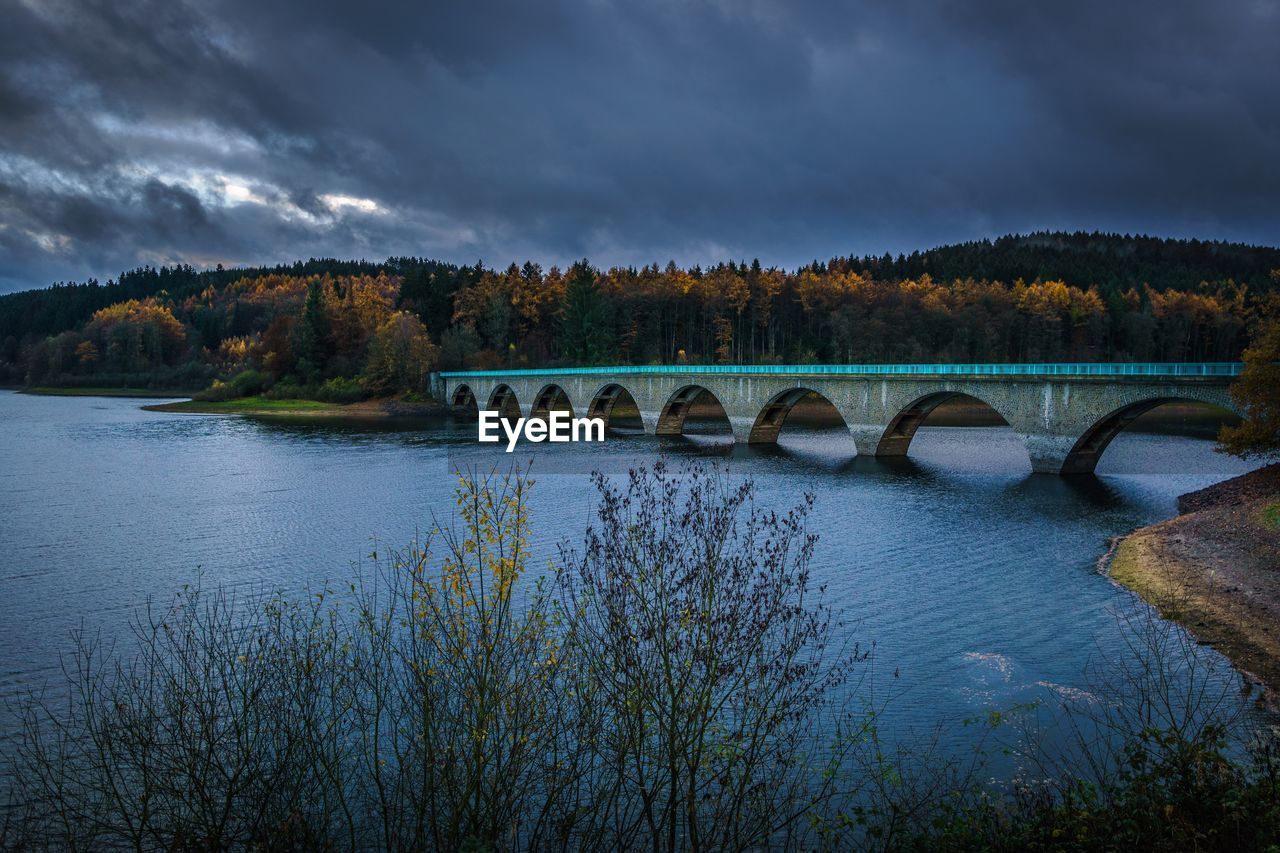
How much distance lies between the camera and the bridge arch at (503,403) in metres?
91.9

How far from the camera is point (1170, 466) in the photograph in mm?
46781

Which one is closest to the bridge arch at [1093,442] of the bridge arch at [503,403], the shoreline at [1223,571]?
the shoreline at [1223,571]

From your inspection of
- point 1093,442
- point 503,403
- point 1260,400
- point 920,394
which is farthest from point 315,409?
point 1260,400

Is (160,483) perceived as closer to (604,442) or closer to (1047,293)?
(604,442)

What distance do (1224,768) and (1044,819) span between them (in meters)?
3.11

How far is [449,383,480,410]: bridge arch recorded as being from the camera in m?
98.6

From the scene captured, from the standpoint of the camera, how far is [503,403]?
94.8 m

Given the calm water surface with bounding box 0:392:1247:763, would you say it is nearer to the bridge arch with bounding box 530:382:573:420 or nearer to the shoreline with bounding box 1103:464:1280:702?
the shoreline with bounding box 1103:464:1280:702

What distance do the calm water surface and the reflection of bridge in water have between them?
7.31ft

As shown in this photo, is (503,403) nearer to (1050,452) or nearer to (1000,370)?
(1000,370)

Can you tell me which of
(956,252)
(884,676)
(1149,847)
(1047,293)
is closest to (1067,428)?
(884,676)

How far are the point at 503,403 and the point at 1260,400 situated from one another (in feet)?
241

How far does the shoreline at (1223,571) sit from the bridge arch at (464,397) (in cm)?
7765

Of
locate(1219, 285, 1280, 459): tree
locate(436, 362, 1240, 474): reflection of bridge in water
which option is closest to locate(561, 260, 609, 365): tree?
locate(436, 362, 1240, 474): reflection of bridge in water
